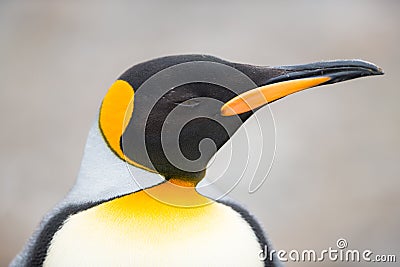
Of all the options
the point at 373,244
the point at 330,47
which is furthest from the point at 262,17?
the point at 373,244

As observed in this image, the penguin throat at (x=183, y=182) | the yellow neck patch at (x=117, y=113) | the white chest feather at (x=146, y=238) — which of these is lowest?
the white chest feather at (x=146, y=238)

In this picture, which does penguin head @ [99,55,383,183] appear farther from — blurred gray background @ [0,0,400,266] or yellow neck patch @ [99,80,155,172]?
blurred gray background @ [0,0,400,266]

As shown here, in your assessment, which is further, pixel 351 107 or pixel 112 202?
pixel 351 107

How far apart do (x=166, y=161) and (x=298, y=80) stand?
0.23 m

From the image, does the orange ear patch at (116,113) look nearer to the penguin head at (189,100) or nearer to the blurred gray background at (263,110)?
the penguin head at (189,100)

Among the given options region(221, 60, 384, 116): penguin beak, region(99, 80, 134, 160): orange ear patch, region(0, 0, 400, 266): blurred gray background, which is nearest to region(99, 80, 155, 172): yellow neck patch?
region(99, 80, 134, 160): orange ear patch

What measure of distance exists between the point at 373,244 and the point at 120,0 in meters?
2.73

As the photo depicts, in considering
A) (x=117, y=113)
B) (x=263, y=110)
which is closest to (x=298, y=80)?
(x=117, y=113)

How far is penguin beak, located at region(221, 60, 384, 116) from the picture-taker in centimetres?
97

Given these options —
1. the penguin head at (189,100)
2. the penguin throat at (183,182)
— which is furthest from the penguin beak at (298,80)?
the penguin throat at (183,182)

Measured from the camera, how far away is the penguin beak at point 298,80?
974 mm

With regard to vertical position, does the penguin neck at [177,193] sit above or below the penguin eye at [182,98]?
below

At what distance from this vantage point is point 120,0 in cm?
463

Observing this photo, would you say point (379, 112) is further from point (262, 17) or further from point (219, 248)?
point (219, 248)
